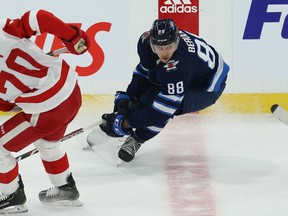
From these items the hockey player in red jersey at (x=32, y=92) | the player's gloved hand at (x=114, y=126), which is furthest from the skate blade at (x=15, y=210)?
the player's gloved hand at (x=114, y=126)

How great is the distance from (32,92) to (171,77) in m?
0.89

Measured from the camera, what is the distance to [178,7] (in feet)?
16.0

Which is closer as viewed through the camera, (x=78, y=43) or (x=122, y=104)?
(x=78, y=43)

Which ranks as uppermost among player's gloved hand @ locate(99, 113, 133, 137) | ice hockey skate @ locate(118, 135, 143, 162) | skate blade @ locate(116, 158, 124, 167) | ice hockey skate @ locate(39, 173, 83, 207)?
ice hockey skate @ locate(39, 173, 83, 207)

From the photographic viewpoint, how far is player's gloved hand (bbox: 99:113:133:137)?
364 cm

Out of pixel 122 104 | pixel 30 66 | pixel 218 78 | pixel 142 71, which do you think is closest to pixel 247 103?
pixel 218 78

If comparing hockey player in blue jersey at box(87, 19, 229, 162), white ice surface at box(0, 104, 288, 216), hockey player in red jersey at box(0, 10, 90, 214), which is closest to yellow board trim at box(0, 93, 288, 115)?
white ice surface at box(0, 104, 288, 216)

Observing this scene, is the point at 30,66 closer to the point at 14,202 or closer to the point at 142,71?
the point at 14,202

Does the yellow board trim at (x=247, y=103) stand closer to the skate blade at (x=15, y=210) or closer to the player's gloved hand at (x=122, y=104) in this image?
the player's gloved hand at (x=122, y=104)

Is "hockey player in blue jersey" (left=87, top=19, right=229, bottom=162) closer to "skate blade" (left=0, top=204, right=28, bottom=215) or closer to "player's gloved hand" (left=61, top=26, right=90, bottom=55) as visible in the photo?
"player's gloved hand" (left=61, top=26, right=90, bottom=55)

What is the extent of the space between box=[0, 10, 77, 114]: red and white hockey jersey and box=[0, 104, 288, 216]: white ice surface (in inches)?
18.2

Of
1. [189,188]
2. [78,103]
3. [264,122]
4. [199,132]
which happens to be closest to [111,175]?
[189,188]

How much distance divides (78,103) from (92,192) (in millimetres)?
491

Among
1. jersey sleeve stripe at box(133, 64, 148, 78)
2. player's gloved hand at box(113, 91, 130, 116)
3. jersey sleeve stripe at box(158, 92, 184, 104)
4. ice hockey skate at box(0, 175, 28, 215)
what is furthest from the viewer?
jersey sleeve stripe at box(133, 64, 148, 78)
